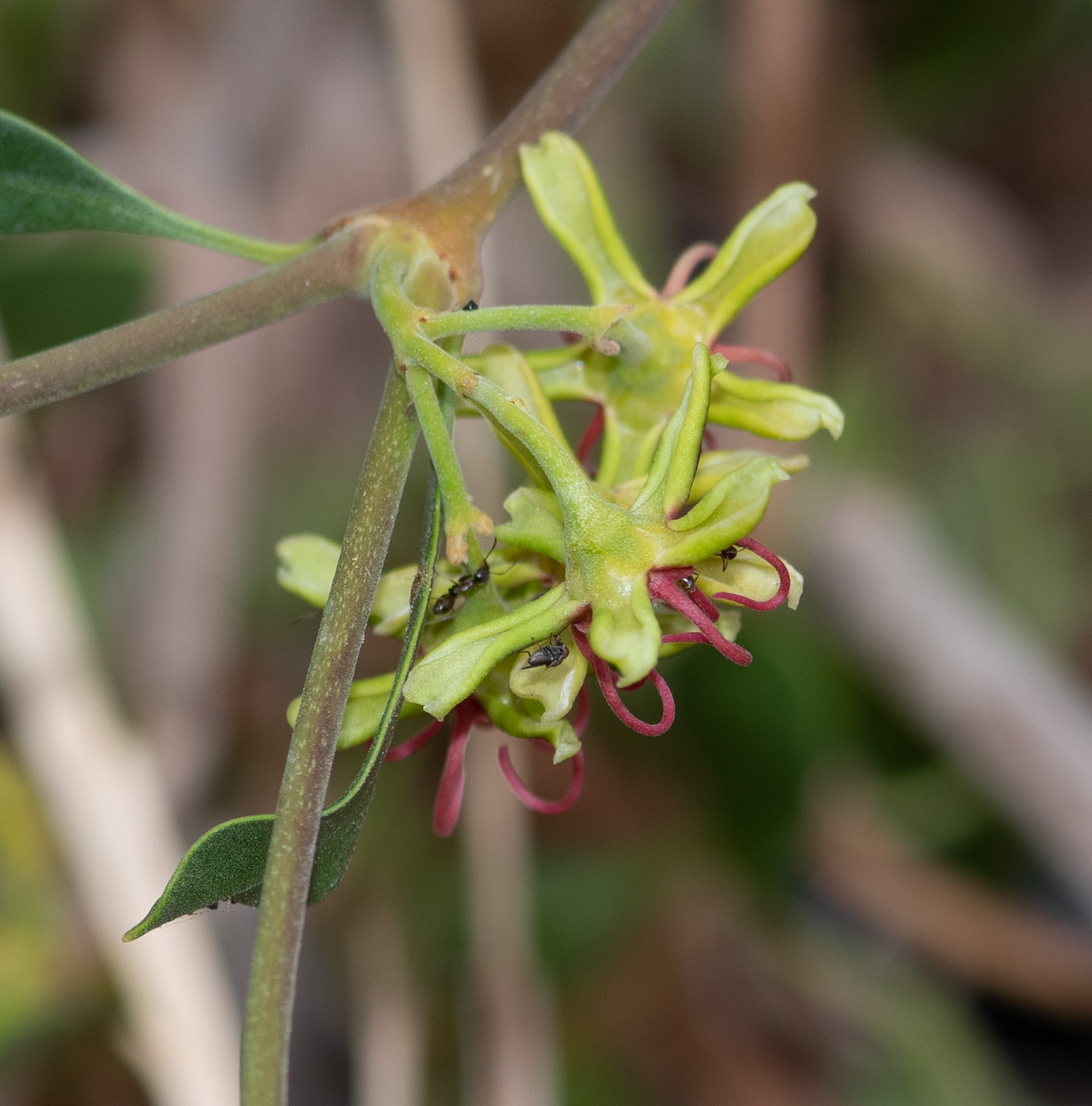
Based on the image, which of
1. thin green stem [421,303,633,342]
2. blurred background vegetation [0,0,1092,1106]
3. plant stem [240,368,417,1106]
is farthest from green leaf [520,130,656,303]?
blurred background vegetation [0,0,1092,1106]

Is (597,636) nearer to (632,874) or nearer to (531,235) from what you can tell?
(632,874)

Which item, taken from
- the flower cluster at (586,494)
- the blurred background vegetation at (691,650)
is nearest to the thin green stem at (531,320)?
the flower cluster at (586,494)

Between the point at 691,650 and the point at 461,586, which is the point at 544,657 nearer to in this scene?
the point at 461,586

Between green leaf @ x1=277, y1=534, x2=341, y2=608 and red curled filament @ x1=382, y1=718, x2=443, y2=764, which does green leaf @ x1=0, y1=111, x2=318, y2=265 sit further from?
red curled filament @ x1=382, y1=718, x2=443, y2=764

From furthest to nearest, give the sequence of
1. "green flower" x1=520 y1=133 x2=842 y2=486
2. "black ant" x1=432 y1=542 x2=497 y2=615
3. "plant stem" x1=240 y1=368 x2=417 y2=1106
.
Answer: "green flower" x1=520 y1=133 x2=842 y2=486 → "black ant" x1=432 y1=542 x2=497 y2=615 → "plant stem" x1=240 y1=368 x2=417 y2=1106

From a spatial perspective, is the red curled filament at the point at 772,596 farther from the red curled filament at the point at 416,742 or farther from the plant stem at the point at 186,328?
the plant stem at the point at 186,328
